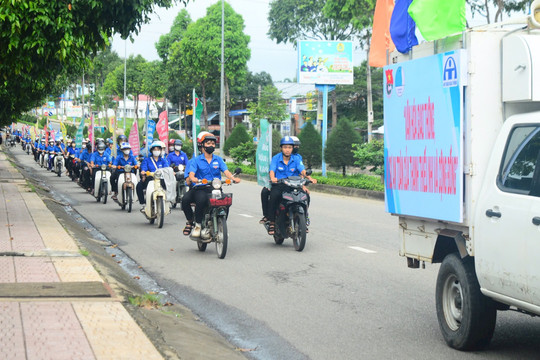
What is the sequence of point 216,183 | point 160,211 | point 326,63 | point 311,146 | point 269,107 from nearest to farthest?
point 216,183
point 160,211
point 311,146
point 326,63
point 269,107

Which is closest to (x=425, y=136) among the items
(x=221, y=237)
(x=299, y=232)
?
(x=221, y=237)

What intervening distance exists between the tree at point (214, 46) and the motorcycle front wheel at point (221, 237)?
66.3 meters

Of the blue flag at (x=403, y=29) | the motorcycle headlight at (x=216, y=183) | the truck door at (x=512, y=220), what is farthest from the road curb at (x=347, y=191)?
the truck door at (x=512, y=220)

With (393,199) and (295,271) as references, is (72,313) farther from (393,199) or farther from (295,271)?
(295,271)

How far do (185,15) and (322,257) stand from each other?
8239 cm

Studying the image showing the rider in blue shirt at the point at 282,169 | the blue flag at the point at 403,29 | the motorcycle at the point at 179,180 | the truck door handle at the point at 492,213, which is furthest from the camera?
the motorcycle at the point at 179,180

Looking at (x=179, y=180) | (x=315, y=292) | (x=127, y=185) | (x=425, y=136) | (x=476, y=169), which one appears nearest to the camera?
(x=476, y=169)

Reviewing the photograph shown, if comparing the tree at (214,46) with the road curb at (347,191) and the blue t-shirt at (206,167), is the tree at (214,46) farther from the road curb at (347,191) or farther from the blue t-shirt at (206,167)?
the blue t-shirt at (206,167)

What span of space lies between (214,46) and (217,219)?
219 ft

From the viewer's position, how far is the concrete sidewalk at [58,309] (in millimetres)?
5686

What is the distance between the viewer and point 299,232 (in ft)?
42.5

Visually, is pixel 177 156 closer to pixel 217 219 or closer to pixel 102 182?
pixel 102 182

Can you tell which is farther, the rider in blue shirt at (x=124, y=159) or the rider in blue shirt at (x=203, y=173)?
the rider in blue shirt at (x=124, y=159)

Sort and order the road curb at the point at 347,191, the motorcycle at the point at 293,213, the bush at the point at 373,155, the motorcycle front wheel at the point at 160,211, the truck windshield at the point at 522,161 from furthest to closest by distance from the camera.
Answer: the bush at the point at 373,155, the road curb at the point at 347,191, the motorcycle front wheel at the point at 160,211, the motorcycle at the point at 293,213, the truck windshield at the point at 522,161
